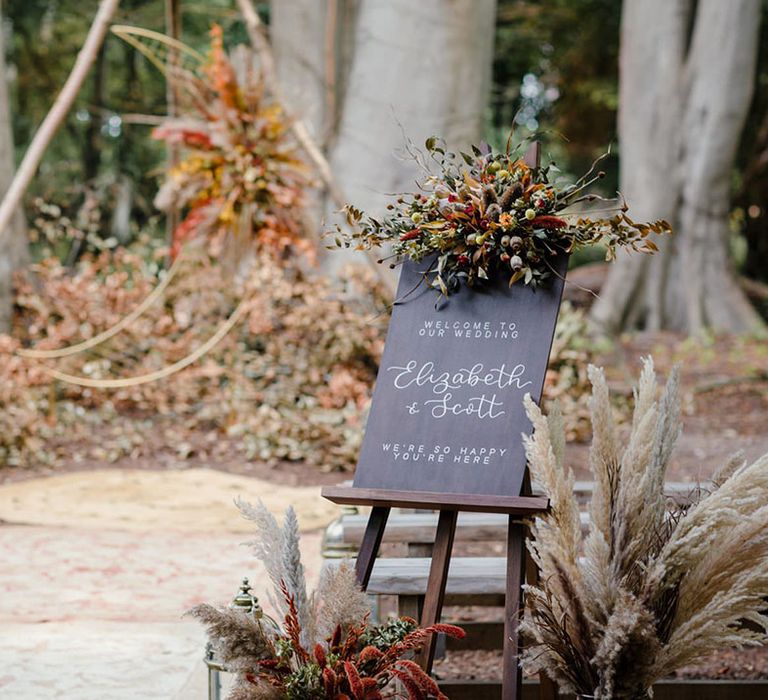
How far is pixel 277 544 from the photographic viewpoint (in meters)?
2.63

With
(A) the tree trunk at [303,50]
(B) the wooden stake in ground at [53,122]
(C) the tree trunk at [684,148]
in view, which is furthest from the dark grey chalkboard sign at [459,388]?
(C) the tree trunk at [684,148]

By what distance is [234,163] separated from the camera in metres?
8.21

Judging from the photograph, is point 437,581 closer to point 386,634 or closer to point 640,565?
point 386,634

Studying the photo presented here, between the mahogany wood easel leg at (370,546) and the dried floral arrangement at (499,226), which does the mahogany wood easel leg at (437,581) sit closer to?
the mahogany wood easel leg at (370,546)

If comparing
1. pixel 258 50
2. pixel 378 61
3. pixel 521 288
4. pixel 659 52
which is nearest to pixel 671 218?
pixel 659 52

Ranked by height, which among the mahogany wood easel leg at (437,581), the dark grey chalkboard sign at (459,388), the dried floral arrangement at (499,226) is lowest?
the mahogany wood easel leg at (437,581)

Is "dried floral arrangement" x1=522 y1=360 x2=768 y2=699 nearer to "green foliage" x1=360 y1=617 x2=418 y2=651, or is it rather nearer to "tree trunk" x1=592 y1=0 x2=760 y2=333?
"green foliage" x1=360 y1=617 x2=418 y2=651

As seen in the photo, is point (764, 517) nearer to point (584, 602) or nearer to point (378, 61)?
point (584, 602)

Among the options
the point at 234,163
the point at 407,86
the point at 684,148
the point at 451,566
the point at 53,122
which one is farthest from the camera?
the point at 684,148

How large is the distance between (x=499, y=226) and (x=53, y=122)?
4.99 metres

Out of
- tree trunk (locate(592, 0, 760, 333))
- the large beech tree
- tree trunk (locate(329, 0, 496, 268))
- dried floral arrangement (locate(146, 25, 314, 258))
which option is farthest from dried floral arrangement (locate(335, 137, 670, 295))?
tree trunk (locate(592, 0, 760, 333))

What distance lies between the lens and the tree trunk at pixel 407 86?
893 cm

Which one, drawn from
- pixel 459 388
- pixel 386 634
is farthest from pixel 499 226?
pixel 386 634

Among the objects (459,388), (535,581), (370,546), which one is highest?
(459,388)
